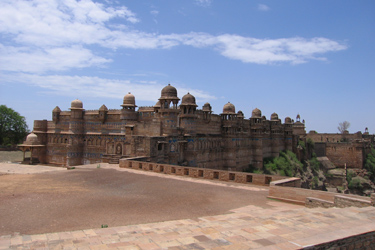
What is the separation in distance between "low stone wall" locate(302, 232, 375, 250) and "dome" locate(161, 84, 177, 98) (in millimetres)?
21542

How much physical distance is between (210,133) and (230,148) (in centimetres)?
365

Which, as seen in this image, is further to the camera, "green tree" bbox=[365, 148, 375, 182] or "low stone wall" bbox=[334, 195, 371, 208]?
"green tree" bbox=[365, 148, 375, 182]

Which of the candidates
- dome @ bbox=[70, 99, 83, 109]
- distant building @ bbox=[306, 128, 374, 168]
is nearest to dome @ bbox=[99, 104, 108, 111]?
dome @ bbox=[70, 99, 83, 109]

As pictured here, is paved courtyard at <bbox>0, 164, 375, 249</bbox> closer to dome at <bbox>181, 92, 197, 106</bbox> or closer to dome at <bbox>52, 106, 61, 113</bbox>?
dome at <bbox>181, 92, 197, 106</bbox>

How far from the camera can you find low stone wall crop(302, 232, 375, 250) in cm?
626

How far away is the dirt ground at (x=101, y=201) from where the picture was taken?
7996mm

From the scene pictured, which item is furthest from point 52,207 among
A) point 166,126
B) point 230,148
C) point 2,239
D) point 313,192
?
point 230,148

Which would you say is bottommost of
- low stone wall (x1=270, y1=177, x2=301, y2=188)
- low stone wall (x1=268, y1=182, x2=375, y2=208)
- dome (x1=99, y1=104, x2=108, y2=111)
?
low stone wall (x1=268, y1=182, x2=375, y2=208)

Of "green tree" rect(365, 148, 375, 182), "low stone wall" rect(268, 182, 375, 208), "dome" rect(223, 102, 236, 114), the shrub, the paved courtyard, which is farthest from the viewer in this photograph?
"green tree" rect(365, 148, 375, 182)

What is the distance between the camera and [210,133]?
3353 centimetres

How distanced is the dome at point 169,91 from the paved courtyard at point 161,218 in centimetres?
1472

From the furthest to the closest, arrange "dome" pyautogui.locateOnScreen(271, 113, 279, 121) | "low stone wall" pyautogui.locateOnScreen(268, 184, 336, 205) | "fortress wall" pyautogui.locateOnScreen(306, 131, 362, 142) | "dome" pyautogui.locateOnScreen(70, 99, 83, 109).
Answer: "fortress wall" pyautogui.locateOnScreen(306, 131, 362, 142) → "dome" pyautogui.locateOnScreen(271, 113, 279, 121) → "dome" pyautogui.locateOnScreen(70, 99, 83, 109) → "low stone wall" pyautogui.locateOnScreen(268, 184, 336, 205)

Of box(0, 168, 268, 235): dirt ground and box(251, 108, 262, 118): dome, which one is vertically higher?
box(251, 108, 262, 118): dome

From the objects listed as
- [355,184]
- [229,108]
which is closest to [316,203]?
[229,108]
